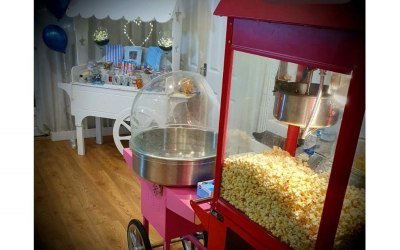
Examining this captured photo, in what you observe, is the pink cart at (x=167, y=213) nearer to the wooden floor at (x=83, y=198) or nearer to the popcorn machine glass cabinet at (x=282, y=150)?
the popcorn machine glass cabinet at (x=282, y=150)

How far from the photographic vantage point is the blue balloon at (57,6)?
2.89 m

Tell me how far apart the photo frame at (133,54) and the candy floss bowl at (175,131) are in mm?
1378

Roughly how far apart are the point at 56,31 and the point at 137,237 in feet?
7.38

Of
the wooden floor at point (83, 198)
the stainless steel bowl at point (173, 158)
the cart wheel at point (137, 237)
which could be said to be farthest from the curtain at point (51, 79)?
the stainless steel bowl at point (173, 158)

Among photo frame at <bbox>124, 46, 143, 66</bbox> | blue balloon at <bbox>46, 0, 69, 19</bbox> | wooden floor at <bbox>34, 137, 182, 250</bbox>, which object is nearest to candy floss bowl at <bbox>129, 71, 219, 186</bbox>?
wooden floor at <bbox>34, 137, 182, 250</bbox>

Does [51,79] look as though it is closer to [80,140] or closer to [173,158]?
[80,140]

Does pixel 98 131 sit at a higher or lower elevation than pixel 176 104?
lower

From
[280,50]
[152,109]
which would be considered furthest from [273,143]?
[152,109]

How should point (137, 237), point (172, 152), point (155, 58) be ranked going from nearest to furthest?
1. point (172, 152)
2. point (137, 237)
3. point (155, 58)

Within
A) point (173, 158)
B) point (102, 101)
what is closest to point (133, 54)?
point (102, 101)

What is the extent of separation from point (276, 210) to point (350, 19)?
1.45 feet

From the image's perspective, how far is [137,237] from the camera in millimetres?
1574
